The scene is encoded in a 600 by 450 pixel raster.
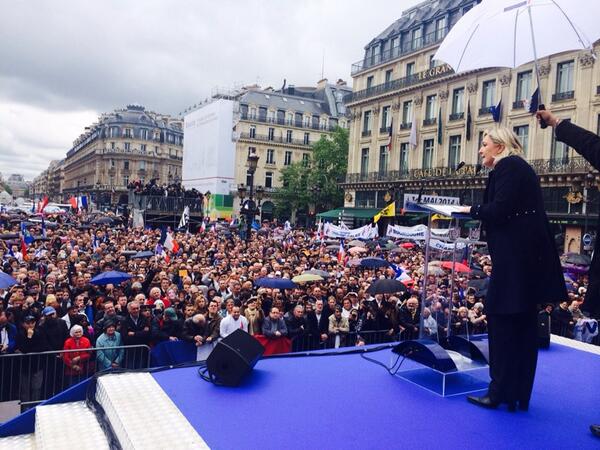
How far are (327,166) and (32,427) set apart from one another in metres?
52.6

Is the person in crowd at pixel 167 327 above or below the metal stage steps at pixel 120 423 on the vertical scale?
below

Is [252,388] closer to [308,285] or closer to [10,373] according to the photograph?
[10,373]

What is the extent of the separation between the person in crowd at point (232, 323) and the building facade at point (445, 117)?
21.5 m

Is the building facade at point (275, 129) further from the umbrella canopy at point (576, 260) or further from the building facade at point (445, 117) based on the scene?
the umbrella canopy at point (576, 260)

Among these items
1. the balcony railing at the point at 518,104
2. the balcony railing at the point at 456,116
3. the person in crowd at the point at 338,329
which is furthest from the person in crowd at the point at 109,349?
the balcony railing at the point at 456,116

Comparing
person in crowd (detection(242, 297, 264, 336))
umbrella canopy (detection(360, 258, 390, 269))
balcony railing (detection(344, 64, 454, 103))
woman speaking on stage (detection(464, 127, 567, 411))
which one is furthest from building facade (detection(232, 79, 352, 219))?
woman speaking on stage (detection(464, 127, 567, 411))

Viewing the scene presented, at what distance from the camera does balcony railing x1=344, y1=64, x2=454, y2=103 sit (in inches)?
1446

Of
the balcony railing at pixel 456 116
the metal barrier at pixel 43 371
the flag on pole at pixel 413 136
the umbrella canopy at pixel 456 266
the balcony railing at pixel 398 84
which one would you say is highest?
the balcony railing at pixel 398 84

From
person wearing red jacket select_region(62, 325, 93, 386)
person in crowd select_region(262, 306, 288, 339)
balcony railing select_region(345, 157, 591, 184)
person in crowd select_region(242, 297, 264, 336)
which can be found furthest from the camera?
balcony railing select_region(345, 157, 591, 184)

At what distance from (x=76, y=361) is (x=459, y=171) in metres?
31.7

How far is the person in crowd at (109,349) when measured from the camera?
7.19 m

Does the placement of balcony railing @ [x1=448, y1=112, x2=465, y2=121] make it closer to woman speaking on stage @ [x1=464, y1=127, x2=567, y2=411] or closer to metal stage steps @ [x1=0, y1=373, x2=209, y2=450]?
woman speaking on stage @ [x1=464, y1=127, x2=567, y2=411]

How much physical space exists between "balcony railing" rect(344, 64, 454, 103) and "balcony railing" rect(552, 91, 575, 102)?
290 inches

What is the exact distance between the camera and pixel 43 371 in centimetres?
697
